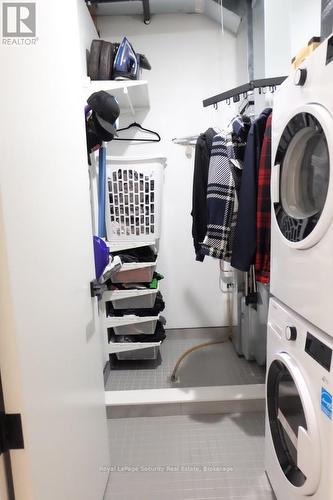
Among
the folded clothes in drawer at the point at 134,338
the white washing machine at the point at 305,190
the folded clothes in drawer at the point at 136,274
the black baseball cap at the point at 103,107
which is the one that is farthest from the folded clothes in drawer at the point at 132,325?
the black baseball cap at the point at 103,107

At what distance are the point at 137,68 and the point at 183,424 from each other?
218cm

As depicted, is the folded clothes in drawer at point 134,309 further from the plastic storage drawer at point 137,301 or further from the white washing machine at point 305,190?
the white washing machine at point 305,190

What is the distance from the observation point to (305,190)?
3.01ft

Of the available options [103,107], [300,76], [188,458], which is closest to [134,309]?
[188,458]

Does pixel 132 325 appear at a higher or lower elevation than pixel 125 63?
lower

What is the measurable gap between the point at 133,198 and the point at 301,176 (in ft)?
3.74

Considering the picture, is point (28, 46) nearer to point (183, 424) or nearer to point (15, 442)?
point (15, 442)

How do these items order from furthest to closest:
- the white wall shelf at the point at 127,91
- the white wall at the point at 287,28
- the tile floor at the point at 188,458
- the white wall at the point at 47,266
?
the white wall shelf at the point at 127,91, the white wall at the point at 287,28, the tile floor at the point at 188,458, the white wall at the point at 47,266

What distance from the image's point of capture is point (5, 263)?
0.55m

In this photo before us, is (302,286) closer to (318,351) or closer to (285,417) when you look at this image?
(318,351)

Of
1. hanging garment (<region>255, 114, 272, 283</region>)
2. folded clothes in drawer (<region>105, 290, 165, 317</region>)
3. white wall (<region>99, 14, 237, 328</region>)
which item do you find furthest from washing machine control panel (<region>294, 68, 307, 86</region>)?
white wall (<region>99, 14, 237, 328</region>)

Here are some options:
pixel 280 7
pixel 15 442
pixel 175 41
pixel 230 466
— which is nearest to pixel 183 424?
pixel 230 466

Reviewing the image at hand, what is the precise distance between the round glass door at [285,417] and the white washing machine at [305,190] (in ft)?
0.95

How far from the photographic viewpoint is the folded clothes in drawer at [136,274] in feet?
6.02
